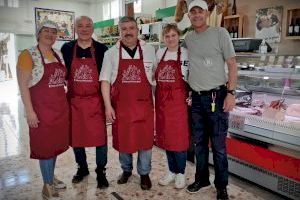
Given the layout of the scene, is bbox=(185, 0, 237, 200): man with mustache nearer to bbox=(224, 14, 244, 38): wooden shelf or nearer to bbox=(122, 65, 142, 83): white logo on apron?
bbox=(122, 65, 142, 83): white logo on apron

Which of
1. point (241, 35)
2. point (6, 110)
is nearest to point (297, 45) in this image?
point (241, 35)

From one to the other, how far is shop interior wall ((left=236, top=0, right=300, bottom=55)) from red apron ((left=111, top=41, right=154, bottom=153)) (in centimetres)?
232

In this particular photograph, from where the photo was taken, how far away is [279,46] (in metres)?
3.98

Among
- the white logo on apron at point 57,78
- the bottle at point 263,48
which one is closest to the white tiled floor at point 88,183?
the white logo on apron at point 57,78

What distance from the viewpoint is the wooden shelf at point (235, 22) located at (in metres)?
4.30

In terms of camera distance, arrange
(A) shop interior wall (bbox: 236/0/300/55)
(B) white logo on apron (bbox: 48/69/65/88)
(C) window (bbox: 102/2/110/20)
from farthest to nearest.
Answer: (C) window (bbox: 102/2/110/20)
(A) shop interior wall (bbox: 236/0/300/55)
(B) white logo on apron (bbox: 48/69/65/88)

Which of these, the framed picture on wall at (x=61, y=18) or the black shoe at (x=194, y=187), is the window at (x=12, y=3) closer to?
the framed picture on wall at (x=61, y=18)

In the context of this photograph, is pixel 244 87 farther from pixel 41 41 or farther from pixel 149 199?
pixel 41 41

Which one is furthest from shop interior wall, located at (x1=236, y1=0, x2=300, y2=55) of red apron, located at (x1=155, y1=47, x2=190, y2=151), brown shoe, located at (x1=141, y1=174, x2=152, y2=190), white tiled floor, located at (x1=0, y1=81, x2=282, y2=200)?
brown shoe, located at (x1=141, y1=174, x2=152, y2=190)

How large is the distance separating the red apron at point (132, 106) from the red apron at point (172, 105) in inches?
4.3

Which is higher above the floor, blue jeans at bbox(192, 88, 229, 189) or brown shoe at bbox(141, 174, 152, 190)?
blue jeans at bbox(192, 88, 229, 189)

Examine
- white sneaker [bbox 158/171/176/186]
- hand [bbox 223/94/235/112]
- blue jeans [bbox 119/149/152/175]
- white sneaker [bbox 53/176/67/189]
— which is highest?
hand [bbox 223/94/235/112]

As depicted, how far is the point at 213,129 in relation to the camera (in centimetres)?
243

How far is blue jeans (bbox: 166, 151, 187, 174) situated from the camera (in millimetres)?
2678
